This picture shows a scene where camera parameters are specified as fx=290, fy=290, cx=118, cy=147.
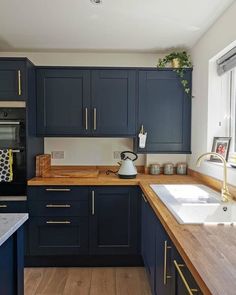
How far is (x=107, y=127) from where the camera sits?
3.11m

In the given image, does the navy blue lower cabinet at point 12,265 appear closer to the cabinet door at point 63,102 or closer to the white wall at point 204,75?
the white wall at point 204,75

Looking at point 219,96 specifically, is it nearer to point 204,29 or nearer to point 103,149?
point 204,29

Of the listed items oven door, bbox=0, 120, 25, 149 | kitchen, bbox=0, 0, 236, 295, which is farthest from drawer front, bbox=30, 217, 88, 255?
oven door, bbox=0, 120, 25, 149

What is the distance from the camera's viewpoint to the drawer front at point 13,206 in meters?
2.79

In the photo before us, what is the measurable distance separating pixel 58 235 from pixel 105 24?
2046 mm

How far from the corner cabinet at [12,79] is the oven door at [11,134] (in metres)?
0.24

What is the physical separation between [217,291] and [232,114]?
2050mm

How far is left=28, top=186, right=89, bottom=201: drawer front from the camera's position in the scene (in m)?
2.84

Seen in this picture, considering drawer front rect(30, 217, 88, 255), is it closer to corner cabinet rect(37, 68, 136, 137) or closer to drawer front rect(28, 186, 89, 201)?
drawer front rect(28, 186, 89, 201)

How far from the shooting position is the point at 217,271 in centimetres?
97

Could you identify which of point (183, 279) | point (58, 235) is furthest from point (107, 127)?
point (183, 279)

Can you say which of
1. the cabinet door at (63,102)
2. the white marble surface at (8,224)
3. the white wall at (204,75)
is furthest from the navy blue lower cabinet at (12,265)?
the cabinet door at (63,102)

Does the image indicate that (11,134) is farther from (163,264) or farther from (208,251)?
(208,251)

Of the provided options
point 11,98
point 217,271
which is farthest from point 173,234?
point 11,98
